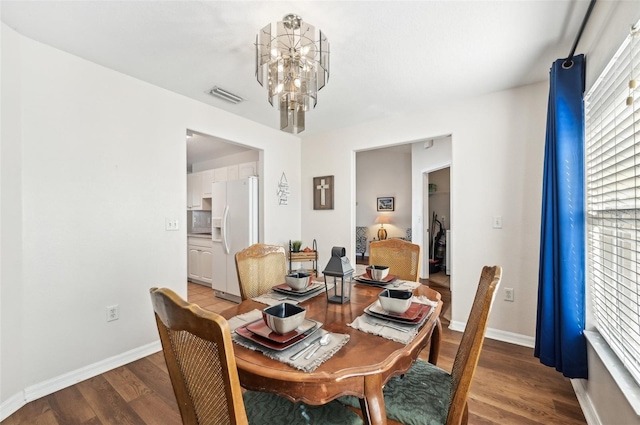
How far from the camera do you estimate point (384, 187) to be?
6.86m

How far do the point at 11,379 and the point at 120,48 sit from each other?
229 cm

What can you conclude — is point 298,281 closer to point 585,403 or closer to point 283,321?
point 283,321

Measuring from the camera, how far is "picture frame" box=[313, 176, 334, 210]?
Result: 12.6 ft

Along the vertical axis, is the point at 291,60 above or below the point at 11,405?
above

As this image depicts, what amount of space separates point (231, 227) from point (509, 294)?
3317mm

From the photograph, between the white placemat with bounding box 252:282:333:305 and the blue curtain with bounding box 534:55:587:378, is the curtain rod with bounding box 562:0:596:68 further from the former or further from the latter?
the white placemat with bounding box 252:282:333:305

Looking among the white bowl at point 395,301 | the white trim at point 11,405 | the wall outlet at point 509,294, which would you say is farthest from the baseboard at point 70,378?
the wall outlet at point 509,294

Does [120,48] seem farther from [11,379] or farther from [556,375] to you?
[556,375]

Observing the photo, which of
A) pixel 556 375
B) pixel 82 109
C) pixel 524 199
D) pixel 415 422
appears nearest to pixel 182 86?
pixel 82 109

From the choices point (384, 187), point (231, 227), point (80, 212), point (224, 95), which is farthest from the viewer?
point (384, 187)

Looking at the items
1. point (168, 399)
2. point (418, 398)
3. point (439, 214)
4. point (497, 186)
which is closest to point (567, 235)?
point (497, 186)

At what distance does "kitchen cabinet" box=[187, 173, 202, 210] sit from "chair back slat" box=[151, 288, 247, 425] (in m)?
4.76

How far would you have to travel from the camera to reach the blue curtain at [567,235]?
5.75 feet

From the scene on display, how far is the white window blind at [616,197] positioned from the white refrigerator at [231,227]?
3.25 metres
